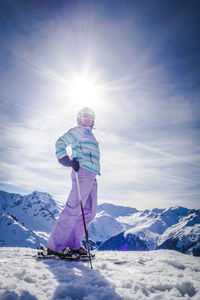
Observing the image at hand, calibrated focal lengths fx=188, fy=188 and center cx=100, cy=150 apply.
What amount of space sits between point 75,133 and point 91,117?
873mm

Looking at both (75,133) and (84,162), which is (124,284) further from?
(75,133)

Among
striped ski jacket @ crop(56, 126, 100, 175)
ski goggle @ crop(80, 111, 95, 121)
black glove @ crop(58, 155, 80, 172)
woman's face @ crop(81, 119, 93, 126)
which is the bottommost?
black glove @ crop(58, 155, 80, 172)

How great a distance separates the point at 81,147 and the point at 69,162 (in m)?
0.67

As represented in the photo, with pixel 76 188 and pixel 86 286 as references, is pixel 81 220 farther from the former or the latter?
pixel 86 286

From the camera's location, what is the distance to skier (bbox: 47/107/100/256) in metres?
4.79

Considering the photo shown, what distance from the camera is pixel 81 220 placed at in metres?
5.40

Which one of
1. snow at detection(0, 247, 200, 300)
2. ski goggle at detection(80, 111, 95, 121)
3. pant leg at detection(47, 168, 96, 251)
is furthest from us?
ski goggle at detection(80, 111, 95, 121)

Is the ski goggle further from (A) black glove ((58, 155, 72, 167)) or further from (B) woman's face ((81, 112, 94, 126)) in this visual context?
(A) black glove ((58, 155, 72, 167))

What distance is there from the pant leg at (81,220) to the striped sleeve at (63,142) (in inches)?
51.4

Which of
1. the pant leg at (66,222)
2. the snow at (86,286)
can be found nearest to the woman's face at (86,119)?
the pant leg at (66,222)

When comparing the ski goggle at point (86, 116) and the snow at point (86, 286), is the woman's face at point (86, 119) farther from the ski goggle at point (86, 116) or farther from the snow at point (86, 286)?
the snow at point (86, 286)

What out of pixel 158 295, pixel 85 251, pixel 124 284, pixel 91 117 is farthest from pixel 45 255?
pixel 91 117

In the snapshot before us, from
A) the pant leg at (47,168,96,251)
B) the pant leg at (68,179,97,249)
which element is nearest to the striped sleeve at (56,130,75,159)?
the pant leg at (47,168,96,251)

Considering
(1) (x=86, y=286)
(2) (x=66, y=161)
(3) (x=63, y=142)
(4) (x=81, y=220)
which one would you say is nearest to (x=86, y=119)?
(3) (x=63, y=142)
